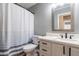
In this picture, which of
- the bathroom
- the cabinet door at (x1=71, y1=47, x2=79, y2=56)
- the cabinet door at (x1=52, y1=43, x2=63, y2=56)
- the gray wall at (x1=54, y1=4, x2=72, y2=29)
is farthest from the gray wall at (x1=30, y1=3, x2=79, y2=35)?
the cabinet door at (x1=71, y1=47, x2=79, y2=56)

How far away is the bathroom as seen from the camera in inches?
56.8

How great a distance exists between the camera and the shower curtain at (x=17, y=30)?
57.2 inches

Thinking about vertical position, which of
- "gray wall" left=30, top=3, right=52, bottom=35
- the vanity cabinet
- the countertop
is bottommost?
the vanity cabinet

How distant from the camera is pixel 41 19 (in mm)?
1622

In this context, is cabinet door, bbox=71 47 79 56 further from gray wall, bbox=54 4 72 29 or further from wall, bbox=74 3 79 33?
gray wall, bbox=54 4 72 29

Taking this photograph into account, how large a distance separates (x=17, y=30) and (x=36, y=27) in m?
0.31

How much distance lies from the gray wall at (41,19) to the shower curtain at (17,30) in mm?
77

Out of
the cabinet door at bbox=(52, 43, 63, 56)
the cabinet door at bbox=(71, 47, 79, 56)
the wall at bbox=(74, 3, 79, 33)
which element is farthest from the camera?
the wall at bbox=(74, 3, 79, 33)

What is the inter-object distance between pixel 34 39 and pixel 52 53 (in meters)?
0.37

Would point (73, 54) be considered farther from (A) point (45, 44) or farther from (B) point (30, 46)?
(B) point (30, 46)

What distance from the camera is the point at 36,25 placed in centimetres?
159

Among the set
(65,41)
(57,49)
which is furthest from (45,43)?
(65,41)

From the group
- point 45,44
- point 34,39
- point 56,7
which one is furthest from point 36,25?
point 56,7

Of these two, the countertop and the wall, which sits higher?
the wall
